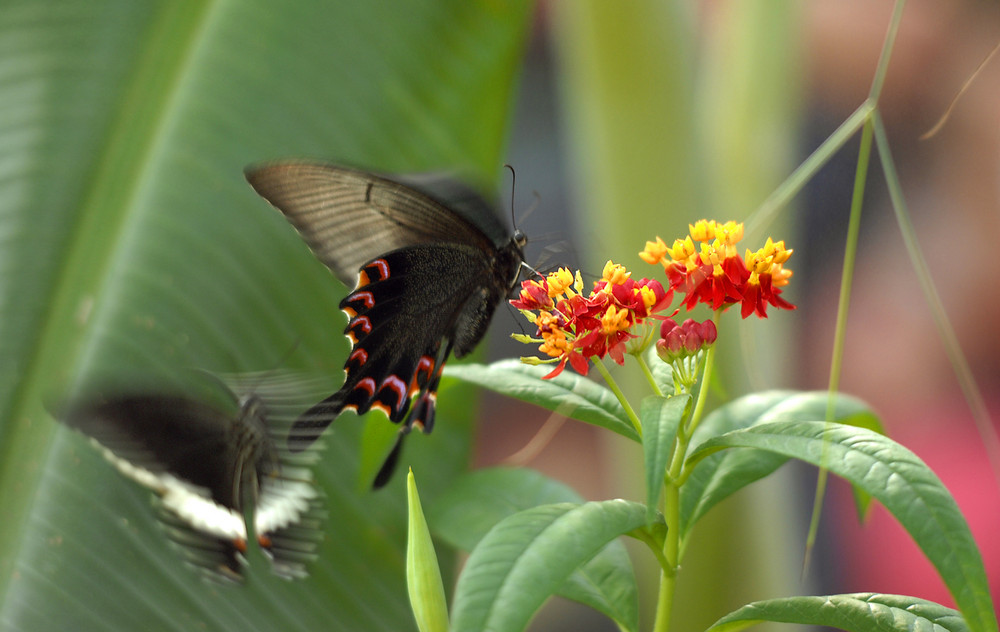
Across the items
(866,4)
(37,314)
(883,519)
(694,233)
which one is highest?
(866,4)

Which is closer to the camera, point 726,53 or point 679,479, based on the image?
point 679,479

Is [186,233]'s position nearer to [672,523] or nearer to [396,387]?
[396,387]

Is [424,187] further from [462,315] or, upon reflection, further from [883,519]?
[883,519]

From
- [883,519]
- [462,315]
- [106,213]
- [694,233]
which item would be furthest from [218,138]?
[883,519]

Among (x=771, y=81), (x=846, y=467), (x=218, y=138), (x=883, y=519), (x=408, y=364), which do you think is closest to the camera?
(x=846, y=467)

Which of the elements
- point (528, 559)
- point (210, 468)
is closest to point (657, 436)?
point (528, 559)

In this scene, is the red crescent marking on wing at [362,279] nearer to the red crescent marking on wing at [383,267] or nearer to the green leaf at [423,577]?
the red crescent marking on wing at [383,267]
